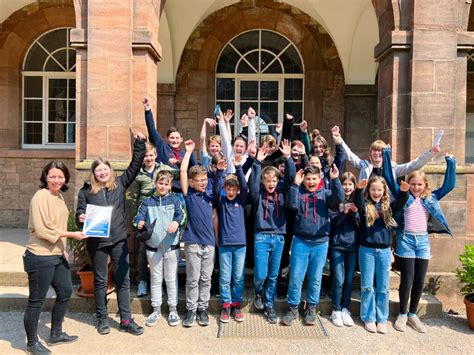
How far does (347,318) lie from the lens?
4324 millimetres

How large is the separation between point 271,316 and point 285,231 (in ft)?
2.80

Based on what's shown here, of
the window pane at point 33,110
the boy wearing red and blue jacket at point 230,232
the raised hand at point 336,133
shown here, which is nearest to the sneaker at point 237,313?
the boy wearing red and blue jacket at point 230,232

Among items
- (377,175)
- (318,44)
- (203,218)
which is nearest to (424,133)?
(377,175)

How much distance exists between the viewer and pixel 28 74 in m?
8.70

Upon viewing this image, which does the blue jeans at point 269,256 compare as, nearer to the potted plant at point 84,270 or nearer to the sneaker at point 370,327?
the sneaker at point 370,327

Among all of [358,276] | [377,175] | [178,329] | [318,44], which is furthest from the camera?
[318,44]

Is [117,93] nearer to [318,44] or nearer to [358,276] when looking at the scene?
[358,276]

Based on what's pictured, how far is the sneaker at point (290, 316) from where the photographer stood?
4.22m

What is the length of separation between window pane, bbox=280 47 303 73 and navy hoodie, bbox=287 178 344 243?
5.19 meters

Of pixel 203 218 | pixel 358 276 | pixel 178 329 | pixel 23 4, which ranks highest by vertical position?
pixel 23 4

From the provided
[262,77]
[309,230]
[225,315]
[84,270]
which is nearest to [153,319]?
[225,315]

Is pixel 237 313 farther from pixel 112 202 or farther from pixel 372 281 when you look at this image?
pixel 112 202

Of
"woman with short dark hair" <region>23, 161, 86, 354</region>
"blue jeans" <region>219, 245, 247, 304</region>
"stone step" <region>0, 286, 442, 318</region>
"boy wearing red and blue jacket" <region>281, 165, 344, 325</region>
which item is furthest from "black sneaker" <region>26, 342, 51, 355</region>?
"boy wearing red and blue jacket" <region>281, 165, 344, 325</region>

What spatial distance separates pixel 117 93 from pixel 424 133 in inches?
142
